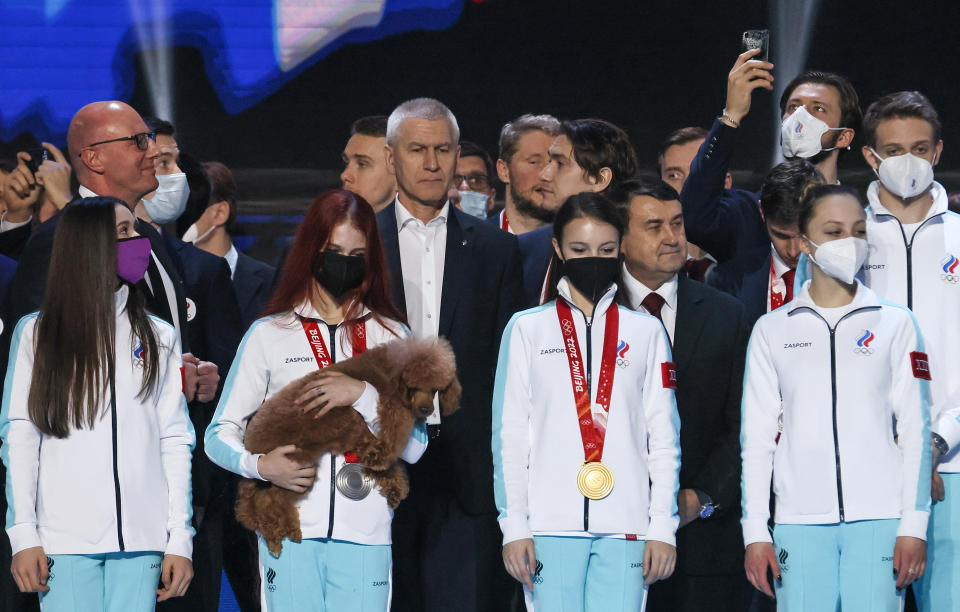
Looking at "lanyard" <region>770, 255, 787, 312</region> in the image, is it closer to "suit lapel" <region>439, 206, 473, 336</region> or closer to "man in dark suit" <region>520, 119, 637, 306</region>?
"man in dark suit" <region>520, 119, 637, 306</region>

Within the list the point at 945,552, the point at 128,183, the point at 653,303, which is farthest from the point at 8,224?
the point at 945,552

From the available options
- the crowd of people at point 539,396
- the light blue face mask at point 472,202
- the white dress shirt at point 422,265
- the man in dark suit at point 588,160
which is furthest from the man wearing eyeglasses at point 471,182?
the white dress shirt at point 422,265

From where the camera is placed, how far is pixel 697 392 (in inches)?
158

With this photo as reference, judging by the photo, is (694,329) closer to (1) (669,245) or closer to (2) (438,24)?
(1) (669,245)

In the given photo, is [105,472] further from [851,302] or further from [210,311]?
[851,302]

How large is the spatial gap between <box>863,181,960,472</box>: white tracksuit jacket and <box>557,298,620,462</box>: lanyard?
1.11 meters

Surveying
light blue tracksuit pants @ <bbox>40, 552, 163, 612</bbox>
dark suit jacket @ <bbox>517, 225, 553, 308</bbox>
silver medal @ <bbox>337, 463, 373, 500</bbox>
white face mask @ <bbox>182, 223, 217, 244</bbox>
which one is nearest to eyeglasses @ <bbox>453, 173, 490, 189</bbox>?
white face mask @ <bbox>182, 223, 217, 244</bbox>

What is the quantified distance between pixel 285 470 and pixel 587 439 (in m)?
0.87

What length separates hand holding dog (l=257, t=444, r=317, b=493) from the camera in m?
3.23

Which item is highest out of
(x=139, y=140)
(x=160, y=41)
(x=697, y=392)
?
(x=160, y=41)

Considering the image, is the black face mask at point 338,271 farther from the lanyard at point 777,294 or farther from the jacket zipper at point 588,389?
the lanyard at point 777,294

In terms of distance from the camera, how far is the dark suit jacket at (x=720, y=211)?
430 centimetres

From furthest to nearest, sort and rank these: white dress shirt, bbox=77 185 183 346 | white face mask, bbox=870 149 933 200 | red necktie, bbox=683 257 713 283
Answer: red necktie, bbox=683 257 713 283, white face mask, bbox=870 149 933 200, white dress shirt, bbox=77 185 183 346

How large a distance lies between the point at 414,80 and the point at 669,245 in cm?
424
